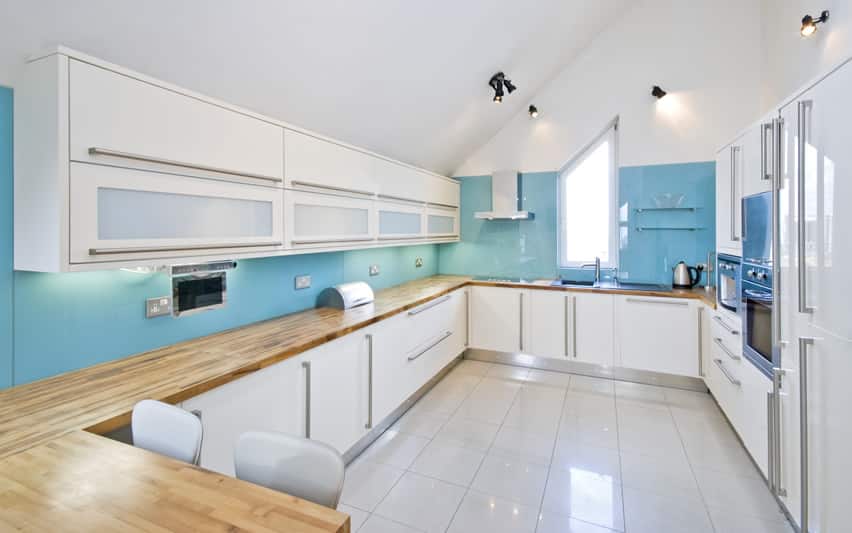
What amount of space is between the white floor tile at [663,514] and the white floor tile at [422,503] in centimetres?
81

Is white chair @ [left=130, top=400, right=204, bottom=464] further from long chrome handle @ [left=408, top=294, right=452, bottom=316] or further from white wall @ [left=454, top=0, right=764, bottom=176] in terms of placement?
white wall @ [left=454, top=0, right=764, bottom=176]

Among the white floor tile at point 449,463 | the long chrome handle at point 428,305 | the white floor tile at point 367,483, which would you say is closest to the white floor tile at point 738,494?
the white floor tile at point 449,463

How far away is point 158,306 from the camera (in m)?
1.88

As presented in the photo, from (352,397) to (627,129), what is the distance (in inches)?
136

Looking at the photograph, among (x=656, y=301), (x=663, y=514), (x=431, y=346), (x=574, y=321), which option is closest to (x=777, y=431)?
(x=663, y=514)

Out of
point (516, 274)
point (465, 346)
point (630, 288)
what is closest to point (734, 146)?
point (630, 288)

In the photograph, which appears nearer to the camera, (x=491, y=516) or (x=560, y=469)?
(x=491, y=516)

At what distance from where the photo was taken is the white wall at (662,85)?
357 centimetres

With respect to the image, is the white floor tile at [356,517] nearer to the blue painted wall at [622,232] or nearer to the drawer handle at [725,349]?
the drawer handle at [725,349]

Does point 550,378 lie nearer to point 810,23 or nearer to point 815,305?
point 815,305

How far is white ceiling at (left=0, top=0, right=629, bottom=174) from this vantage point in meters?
1.46

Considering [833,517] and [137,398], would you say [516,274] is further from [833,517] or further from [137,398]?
[137,398]

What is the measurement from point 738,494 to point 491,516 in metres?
1.28

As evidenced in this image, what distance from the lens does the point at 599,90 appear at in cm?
405
